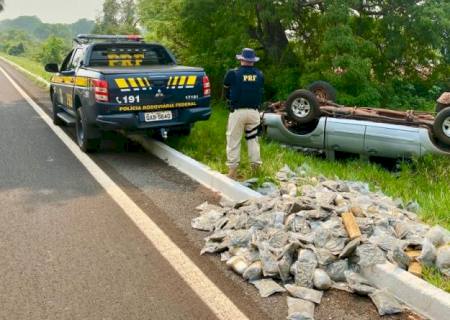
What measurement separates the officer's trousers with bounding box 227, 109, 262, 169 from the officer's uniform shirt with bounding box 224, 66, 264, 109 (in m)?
0.11

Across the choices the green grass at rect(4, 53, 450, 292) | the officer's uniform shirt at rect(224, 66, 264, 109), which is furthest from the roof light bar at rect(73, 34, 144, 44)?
the officer's uniform shirt at rect(224, 66, 264, 109)

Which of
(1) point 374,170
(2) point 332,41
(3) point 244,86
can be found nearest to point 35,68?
(2) point 332,41

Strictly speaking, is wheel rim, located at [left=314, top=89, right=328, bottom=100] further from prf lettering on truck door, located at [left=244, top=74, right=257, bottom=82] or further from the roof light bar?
the roof light bar

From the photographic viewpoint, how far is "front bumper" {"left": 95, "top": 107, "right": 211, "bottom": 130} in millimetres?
7314

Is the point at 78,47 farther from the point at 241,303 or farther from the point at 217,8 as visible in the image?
the point at 241,303

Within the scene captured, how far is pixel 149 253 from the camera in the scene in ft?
14.5

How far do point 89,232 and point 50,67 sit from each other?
21.0 feet

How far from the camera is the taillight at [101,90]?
7.21 m

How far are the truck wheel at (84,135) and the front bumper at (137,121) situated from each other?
0.51 m

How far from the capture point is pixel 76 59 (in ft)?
30.3

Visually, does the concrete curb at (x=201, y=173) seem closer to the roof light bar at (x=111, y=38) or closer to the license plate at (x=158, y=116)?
the license plate at (x=158, y=116)

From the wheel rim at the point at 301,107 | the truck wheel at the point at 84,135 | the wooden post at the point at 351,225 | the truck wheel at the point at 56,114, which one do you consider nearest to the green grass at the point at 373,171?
the wheel rim at the point at 301,107

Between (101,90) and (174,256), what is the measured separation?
3.71 m

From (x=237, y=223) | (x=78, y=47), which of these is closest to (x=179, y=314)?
(x=237, y=223)
